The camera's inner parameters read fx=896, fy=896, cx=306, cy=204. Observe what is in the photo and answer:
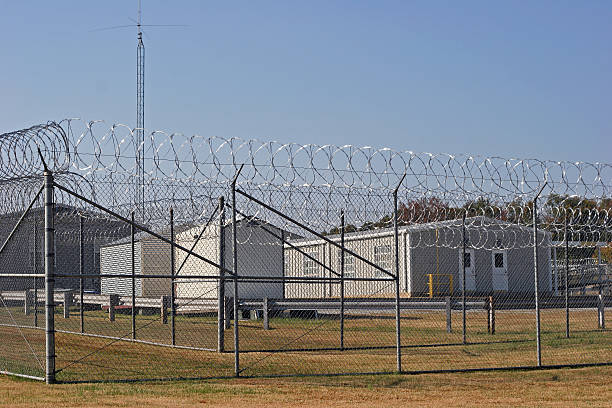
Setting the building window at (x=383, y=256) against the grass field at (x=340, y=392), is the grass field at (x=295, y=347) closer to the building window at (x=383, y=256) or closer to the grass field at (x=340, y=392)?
the grass field at (x=340, y=392)

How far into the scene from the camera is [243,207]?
15.8 meters

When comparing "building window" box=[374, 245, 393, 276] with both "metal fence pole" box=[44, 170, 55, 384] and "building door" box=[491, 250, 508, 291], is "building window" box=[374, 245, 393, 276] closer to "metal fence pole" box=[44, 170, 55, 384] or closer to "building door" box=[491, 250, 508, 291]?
"building door" box=[491, 250, 508, 291]

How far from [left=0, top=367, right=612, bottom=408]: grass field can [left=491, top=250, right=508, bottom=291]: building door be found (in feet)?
82.3

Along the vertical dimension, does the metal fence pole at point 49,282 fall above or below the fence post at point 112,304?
above

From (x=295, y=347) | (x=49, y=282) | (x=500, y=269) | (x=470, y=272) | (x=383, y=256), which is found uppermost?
(x=383, y=256)

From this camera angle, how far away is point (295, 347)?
16.8m

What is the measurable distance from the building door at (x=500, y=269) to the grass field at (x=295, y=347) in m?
11.8

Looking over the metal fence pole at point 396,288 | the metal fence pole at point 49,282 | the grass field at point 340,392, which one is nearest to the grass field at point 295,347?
the metal fence pole at point 396,288

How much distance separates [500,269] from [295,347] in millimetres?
21922

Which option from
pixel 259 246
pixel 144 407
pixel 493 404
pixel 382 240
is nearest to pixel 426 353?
pixel 493 404

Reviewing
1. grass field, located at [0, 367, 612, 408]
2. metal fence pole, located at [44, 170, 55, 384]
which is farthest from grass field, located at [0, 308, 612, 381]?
grass field, located at [0, 367, 612, 408]

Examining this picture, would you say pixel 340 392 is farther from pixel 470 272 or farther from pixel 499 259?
pixel 499 259

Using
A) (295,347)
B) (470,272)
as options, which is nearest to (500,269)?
(470,272)

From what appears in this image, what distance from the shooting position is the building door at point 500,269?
1458 inches
